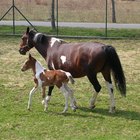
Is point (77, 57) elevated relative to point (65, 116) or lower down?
elevated

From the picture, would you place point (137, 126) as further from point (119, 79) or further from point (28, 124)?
point (28, 124)

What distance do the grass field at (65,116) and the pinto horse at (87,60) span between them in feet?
1.48

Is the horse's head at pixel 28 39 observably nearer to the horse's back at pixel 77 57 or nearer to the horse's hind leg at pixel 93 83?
the horse's back at pixel 77 57

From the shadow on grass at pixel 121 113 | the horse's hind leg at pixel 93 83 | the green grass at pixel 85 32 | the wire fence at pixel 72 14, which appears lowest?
the wire fence at pixel 72 14

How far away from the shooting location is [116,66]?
8.47m

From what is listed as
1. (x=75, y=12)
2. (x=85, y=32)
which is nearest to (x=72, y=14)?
(x=75, y=12)

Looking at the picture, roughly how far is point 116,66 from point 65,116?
4.41 feet

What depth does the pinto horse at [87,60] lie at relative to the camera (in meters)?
8.45

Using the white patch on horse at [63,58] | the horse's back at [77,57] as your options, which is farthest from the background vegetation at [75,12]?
the white patch on horse at [63,58]

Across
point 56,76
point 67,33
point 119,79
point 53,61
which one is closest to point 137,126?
point 119,79

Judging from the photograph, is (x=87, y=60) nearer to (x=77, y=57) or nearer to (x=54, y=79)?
(x=77, y=57)

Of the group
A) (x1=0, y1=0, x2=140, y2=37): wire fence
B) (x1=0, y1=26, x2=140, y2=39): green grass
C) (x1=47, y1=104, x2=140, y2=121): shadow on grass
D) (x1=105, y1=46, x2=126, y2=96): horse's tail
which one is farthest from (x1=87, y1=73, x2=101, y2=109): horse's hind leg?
(x1=0, y1=0, x2=140, y2=37): wire fence

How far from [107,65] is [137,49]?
812 cm

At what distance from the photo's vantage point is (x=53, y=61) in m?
9.15
